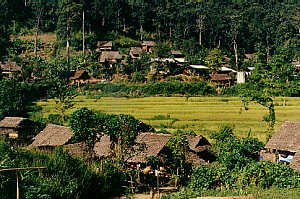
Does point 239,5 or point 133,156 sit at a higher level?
point 239,5

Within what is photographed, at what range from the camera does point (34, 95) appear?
109 ft

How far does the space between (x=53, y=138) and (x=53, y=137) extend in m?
0.09

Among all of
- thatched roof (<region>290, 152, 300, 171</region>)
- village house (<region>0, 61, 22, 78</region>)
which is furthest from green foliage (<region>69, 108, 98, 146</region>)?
village house (<region>0, 61, 22, 78</region>)

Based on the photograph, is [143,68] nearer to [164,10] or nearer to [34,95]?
[34,95]

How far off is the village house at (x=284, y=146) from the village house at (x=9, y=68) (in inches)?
1145

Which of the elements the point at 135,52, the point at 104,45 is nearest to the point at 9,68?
the point at 104,45

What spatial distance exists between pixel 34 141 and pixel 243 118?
13515mm

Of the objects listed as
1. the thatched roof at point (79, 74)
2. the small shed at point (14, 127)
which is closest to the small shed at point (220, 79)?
the thatched roof at point (79, 74)

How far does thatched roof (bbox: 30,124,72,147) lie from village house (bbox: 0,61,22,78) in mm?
21074

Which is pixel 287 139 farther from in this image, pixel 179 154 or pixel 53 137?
pixel 53 137

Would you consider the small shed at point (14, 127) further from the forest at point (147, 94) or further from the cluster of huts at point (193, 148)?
the cluster of huts at point (193, 148)

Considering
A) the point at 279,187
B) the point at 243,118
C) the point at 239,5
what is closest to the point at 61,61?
the point at 243,118

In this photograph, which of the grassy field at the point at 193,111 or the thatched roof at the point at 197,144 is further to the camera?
the grassy field at the point at 193,111

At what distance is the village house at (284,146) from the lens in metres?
14.7
